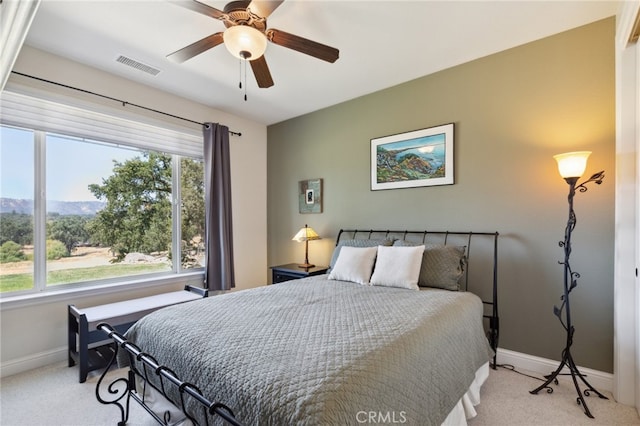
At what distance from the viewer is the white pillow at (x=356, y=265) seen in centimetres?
264

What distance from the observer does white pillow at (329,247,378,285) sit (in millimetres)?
2639

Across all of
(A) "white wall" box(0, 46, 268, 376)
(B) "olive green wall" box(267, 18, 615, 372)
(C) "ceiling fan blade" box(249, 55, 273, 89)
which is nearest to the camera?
(C) "ceiling fan blade" box(249, 55, 273, 89)

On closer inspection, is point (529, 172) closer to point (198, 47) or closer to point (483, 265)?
point (483, 265)

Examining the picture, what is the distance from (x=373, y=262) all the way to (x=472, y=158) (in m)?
1.34

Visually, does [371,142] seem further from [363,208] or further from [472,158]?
[472,158]

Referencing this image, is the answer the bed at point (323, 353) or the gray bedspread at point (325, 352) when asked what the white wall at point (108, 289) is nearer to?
the bed at point (323, 353)

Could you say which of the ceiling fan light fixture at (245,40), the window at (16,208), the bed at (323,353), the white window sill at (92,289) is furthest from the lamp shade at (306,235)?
the window at (16,208)

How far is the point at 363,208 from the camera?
11.6 feet

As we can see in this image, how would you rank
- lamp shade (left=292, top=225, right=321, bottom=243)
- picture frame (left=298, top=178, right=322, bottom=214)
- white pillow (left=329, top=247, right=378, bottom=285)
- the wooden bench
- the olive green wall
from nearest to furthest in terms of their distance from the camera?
the olive green wall
the wooden bench
white pillow (left=329, top=247, right=378, bottom=285)
lamp shade (left=292, top=225, right=321, bottom=243)
picture frame (left=298, top=178, right=322, bottom=214)

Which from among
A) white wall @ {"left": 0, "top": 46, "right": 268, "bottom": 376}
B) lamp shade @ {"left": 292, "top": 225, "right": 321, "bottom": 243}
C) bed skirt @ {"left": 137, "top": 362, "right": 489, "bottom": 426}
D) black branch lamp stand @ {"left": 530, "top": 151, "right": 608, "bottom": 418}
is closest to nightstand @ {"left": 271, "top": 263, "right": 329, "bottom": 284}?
lamp shade @ {"left": 292, "top": 225, "right": 321, "bottom": 243}

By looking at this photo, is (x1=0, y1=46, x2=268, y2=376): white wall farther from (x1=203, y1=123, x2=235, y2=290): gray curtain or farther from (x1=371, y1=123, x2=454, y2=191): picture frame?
(x1=371, y1=123, x2=454, y2=191): picture frame

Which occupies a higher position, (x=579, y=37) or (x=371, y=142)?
(x=579, y=37)

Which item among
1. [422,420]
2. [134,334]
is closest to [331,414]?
[422,420]

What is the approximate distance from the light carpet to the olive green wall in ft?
1.24
